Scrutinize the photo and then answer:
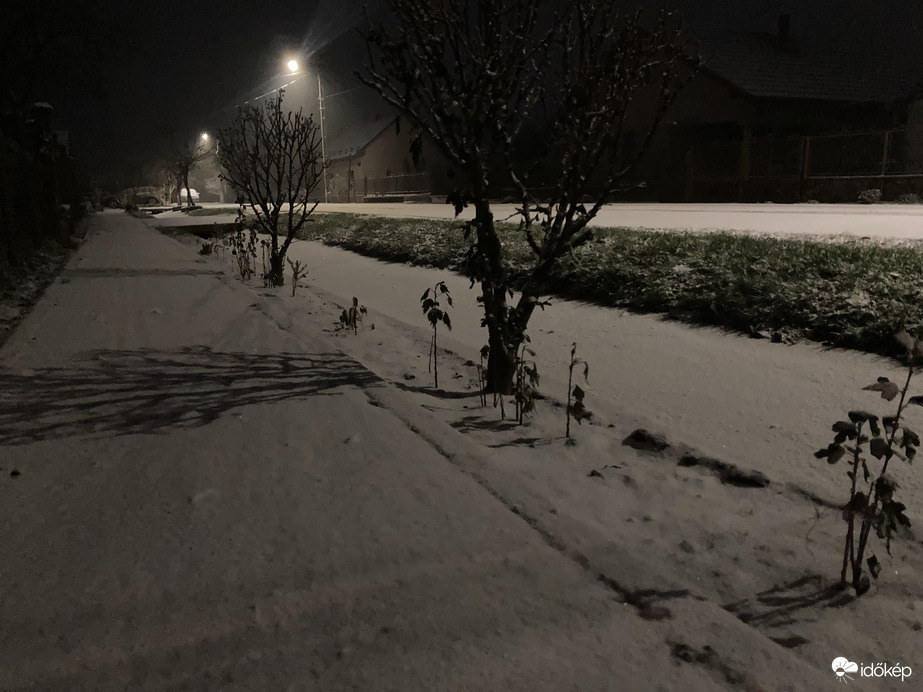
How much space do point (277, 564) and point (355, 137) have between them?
2347 inches

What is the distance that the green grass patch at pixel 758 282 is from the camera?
5266 millimetres

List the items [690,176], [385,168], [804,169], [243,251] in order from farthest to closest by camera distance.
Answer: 1. [385,168]
2. [690,176]
3. [804,169]
4. [243,251]

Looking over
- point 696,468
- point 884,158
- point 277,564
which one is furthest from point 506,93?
point 884,158

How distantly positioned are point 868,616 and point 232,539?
6.92 ft

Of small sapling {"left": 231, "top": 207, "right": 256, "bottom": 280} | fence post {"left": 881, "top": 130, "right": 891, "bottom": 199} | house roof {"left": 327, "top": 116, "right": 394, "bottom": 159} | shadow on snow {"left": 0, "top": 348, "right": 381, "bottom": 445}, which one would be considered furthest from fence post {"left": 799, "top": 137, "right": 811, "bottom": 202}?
house roof {"left": 327, "top": 116, "right": 394, "bottom": 159}

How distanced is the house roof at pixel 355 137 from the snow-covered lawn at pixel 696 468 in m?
50.1

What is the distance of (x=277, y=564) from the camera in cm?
236

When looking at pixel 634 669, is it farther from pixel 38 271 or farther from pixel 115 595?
pixel 38 271

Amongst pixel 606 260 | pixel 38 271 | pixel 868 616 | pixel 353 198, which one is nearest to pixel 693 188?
pixel 606 260

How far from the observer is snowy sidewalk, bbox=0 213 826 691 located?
1876 millimetres

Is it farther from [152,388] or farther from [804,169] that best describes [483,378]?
[804,169]

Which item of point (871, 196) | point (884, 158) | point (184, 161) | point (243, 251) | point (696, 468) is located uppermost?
point (184, 161)

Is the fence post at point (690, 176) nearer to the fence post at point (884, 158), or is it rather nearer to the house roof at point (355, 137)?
the fence post at point (884, 158)

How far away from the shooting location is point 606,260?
26.2 ft
